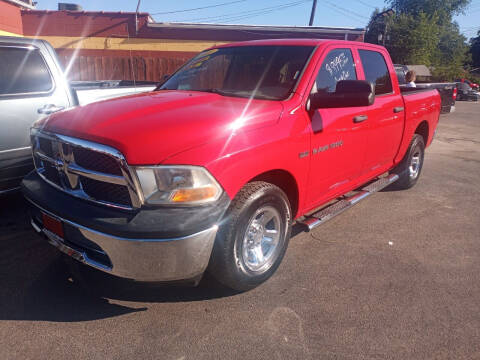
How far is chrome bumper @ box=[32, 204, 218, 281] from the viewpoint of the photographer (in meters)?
2.20

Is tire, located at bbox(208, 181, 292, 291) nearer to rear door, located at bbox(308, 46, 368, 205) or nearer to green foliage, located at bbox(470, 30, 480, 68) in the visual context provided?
rear door, located at bbox(308, 46, 368, 205)

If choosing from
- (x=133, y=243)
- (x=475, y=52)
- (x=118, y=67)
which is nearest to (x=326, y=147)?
(x=133, y=243)

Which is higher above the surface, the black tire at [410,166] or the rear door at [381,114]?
the rear door at [381,114]

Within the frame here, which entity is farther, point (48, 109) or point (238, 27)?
point (238, 27)

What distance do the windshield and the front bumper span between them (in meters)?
1.30

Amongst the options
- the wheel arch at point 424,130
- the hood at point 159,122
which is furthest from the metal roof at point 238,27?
the hood at point 159,122

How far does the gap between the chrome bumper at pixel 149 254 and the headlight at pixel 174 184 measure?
Result: 0.23m

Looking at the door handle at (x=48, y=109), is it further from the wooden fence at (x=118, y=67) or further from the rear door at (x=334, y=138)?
the wooden fence at (x=118, y=67)

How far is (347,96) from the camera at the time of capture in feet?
9.65

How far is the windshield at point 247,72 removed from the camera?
127 inches

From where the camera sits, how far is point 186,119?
2.52 m

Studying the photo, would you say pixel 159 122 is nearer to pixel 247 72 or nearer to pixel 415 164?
pixel 247 72

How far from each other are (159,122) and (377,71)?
2905 mm

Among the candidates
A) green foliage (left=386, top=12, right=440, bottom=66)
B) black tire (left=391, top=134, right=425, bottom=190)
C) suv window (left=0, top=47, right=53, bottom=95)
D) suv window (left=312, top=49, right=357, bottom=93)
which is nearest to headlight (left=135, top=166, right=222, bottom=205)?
suv window (left=312, top=49, right=357, bottom=93)
